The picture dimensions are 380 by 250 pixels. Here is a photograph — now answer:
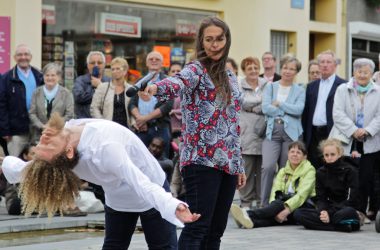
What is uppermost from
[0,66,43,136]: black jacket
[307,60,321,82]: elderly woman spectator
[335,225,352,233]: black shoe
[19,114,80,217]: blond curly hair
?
[307,60,321,82]: elderly woman spectator

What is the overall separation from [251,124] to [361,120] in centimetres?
151

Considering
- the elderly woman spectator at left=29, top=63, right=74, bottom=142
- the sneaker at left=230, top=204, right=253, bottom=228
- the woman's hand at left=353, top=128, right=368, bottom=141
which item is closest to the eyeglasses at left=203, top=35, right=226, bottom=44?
the sneaker at left=230, top=204, right=253, bottom=228

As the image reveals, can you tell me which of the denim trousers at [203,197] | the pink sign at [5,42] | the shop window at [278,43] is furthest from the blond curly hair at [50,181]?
the shop window at [278,43]

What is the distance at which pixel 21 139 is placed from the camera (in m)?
12.4

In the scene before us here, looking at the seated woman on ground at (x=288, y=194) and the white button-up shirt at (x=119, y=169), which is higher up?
the white button-up shirt at (x=119, y=169)

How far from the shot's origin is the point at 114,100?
12133mm

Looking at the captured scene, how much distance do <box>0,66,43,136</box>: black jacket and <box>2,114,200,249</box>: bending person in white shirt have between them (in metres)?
6.76

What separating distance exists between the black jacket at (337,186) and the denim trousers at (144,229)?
5.09 m

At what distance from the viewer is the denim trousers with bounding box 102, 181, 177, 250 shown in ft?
18.7

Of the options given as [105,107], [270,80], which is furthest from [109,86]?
[270,80]

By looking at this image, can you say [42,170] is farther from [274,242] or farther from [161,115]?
[161,115]

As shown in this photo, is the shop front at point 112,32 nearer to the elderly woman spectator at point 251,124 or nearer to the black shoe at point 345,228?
the elderly woman spectator at point 251,124

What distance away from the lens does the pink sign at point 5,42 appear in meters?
15.5

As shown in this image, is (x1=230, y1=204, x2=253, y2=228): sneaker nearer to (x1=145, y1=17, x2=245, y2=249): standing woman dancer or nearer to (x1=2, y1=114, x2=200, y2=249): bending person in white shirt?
(x1=145, y1=17, x2=245, y2=249): standing woman dancer
